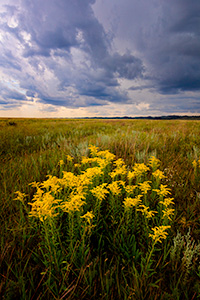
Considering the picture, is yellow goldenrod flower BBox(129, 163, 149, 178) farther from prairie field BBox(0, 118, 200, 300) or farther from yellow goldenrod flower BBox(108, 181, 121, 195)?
yellow goldenrod flower BBox(108, 181, 121, 195)

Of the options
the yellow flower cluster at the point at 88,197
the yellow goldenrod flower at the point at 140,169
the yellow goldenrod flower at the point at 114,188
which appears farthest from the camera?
the yellow goldenrod flower at the point at 140,169

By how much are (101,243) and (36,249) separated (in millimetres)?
674

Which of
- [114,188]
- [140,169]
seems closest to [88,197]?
[114,188]

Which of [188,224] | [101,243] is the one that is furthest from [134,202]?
[188,224]

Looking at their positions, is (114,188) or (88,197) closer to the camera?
(114,188)

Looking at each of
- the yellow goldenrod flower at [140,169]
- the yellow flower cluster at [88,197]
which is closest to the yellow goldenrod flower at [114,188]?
the yellow flower cluster at [88,197]

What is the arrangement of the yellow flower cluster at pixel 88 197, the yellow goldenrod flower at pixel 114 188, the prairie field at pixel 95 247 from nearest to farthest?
the prairie field at pixel 95 247, the yellow flower cluster at pixel 88 197, the yellow goldenrod flower at pixel 114 188

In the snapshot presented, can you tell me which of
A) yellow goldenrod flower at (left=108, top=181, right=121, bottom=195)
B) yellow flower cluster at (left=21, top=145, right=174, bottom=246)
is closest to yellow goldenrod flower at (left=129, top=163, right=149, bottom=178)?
yellow flower cluster at (left=21, top=145, right=174, bottom=246)

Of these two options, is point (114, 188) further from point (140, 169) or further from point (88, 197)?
point (140, 169)

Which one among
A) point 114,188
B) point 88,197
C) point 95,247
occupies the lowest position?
point 95,247

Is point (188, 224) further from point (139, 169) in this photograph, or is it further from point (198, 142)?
point (198, 142)

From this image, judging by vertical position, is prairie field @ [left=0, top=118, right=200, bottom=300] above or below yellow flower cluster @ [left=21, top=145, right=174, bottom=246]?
below

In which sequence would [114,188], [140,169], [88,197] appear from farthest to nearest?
[140,169]
[88,197]
[114,188]

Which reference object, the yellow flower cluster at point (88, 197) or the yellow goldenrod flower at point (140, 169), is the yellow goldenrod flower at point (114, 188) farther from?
the yellow goldenrod flower at point (140, 169)
